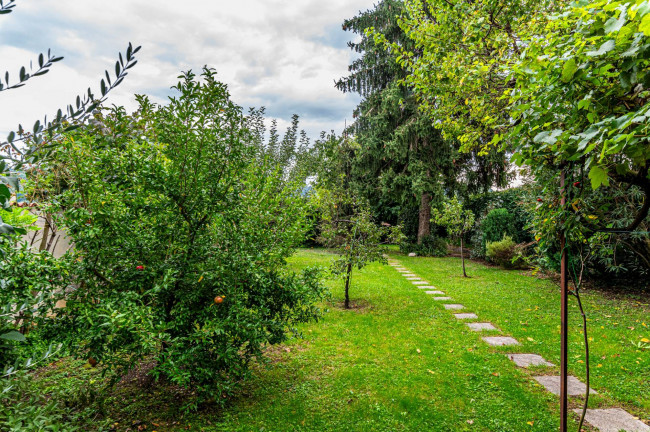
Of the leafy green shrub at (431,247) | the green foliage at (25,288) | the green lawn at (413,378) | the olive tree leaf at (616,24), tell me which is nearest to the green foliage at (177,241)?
the green foliage at (25,288)

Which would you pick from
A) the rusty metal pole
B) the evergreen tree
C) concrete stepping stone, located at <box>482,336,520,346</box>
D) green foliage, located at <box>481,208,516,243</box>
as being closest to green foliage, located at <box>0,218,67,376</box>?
the rusty metal pole

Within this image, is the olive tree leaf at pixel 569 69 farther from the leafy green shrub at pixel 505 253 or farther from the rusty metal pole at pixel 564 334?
the leafy green shrub at pixel 505 253

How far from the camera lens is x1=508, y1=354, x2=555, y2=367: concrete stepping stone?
378cm

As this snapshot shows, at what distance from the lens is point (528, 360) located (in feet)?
12.8

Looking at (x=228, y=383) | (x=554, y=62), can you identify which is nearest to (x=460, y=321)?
(x=228, y=383)

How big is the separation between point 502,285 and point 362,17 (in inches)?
497

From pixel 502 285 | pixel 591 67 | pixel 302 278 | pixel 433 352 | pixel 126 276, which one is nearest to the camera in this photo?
pixel 591 67

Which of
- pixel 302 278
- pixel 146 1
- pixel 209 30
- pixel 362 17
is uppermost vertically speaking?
pixel 362 17

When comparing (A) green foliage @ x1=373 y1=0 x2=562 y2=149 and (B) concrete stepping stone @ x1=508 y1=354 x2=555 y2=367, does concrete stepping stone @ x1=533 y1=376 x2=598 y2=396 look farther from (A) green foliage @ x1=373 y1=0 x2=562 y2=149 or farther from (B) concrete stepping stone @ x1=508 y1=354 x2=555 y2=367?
(A) green foliage @ x1=373 y1=0 x2=562 y2=149

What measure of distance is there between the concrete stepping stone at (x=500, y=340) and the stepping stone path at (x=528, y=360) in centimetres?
36

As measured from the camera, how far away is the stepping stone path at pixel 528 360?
3775mm

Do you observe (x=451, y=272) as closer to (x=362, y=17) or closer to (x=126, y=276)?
(x=126, y=276)

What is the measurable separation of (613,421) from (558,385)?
0.57 meters

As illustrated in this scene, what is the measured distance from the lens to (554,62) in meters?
1.68
